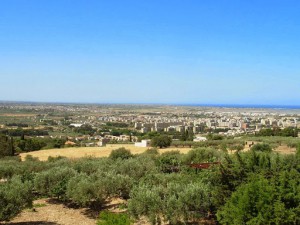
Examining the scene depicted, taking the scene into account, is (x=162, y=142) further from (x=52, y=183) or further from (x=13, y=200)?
(x=13, y=200)

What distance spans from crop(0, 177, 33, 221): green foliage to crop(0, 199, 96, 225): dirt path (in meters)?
0.86

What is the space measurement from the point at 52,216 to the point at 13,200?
2.71 m

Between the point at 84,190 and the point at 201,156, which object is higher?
the point at 84,190

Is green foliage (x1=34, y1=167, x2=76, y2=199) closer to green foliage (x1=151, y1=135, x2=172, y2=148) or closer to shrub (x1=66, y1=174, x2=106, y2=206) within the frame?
shrub (x1=66, y1=174, x2=106, y2=206)

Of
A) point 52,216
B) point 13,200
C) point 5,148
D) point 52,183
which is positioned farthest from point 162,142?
point 13,200

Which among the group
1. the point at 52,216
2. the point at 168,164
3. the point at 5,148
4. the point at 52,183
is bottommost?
the point at 5,148

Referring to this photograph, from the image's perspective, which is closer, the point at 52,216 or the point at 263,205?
the point at 263,205

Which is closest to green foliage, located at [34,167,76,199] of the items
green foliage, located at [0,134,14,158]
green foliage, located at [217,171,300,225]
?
green foliage, located at [217,171,300,225]

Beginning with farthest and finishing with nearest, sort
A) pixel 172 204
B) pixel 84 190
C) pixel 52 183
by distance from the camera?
1. pixel 52 183
2. pixel 84 190
3. pixel 172 204

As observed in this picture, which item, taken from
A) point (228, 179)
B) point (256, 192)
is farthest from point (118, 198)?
point (256, 192)

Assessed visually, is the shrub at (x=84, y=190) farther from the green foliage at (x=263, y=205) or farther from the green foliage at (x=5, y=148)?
the green foliage at (x=5, y=148)

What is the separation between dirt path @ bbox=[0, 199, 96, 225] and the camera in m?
16.3

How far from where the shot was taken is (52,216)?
17250 mm

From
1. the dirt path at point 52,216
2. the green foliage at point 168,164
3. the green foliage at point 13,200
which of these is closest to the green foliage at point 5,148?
the green foliage at point 168,164
